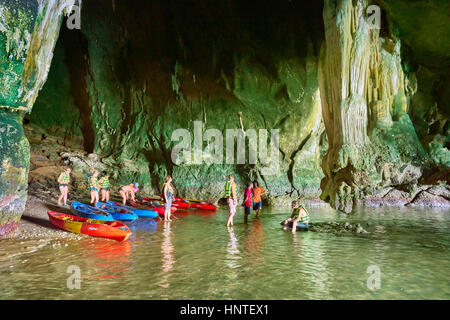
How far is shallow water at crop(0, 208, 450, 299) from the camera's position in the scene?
480 cm

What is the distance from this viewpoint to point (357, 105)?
35.7ft

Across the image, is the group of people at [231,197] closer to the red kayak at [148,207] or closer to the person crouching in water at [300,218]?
the person crouching in water at [300,218]

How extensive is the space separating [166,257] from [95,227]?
8.79 ft

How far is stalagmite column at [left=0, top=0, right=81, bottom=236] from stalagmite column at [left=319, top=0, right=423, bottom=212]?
7750mm

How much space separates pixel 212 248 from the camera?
25.4 feet

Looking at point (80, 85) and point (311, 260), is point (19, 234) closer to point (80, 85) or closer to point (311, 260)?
point (311, 260)

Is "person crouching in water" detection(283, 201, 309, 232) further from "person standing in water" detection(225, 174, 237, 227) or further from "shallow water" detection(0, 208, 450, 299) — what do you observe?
"person standing in water" detection(225, 174, 237, 227)

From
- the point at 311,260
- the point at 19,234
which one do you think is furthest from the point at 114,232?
the point at 311,260

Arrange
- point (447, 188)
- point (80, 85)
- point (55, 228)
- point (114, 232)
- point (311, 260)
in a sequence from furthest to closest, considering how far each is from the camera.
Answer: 1. point (80, 85)
2. point (447, 188)
3. point (55, 228)
4. point (114, 232)
5. point (311, 260)

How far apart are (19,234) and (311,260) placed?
6.43 m

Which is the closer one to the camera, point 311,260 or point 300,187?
point 311,260

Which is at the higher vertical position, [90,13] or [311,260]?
[90,13]

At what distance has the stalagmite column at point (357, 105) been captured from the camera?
35.5 feet

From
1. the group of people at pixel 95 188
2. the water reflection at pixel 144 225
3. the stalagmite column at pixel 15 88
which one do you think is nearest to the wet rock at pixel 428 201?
the water reflection at pixel 144 225
